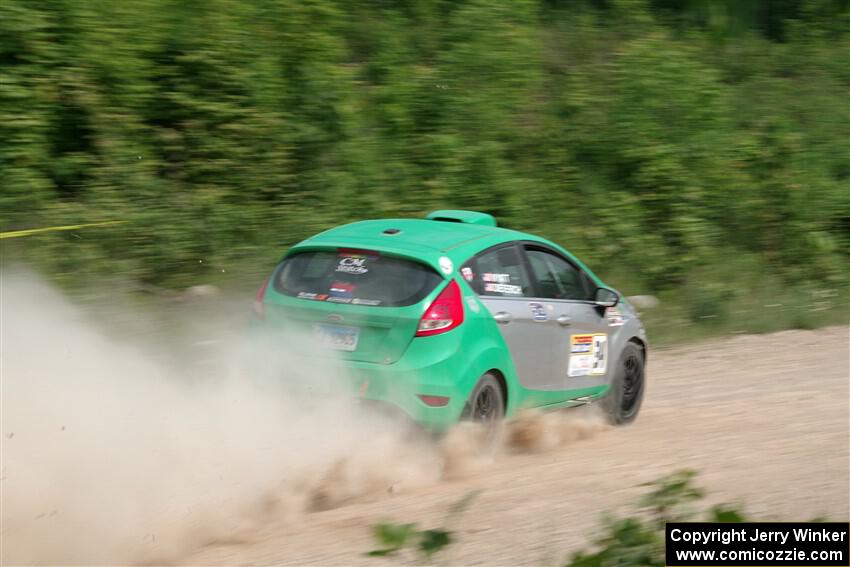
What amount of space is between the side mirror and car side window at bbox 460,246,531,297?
1.00m

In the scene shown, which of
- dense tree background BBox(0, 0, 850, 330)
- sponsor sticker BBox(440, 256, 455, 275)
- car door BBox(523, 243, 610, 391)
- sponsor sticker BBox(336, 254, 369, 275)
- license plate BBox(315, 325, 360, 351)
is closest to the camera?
license plate BBox(315, 325, 360, 351)

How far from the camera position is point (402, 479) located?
22.0 ft

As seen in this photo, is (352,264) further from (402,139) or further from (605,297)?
(402,139)

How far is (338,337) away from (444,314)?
27.4 inches

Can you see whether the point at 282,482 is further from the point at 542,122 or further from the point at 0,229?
the point at 542,122

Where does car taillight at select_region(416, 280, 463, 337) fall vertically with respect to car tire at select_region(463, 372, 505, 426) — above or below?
above

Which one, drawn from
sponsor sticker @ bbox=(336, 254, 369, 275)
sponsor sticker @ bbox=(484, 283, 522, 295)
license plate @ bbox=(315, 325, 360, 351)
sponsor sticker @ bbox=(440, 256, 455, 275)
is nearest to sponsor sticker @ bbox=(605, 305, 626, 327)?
sponsor sticker @ bbox=(484, 283, 522, 295)

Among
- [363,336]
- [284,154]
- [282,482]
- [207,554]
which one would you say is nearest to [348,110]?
[284,154]

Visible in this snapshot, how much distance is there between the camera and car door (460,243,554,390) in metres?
7.46

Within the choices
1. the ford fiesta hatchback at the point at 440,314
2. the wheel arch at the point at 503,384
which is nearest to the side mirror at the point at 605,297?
the ford fiesta hatchback at the point at 440,314

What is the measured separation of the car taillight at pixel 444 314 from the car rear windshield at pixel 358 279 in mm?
100

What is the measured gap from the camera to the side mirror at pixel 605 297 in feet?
28.7

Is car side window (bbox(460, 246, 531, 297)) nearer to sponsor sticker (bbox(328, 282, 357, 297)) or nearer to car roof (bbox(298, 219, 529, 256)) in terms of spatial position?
car roof (bbox(298, 219, 529, 256))

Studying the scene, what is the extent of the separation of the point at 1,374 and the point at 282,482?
1607 mm
